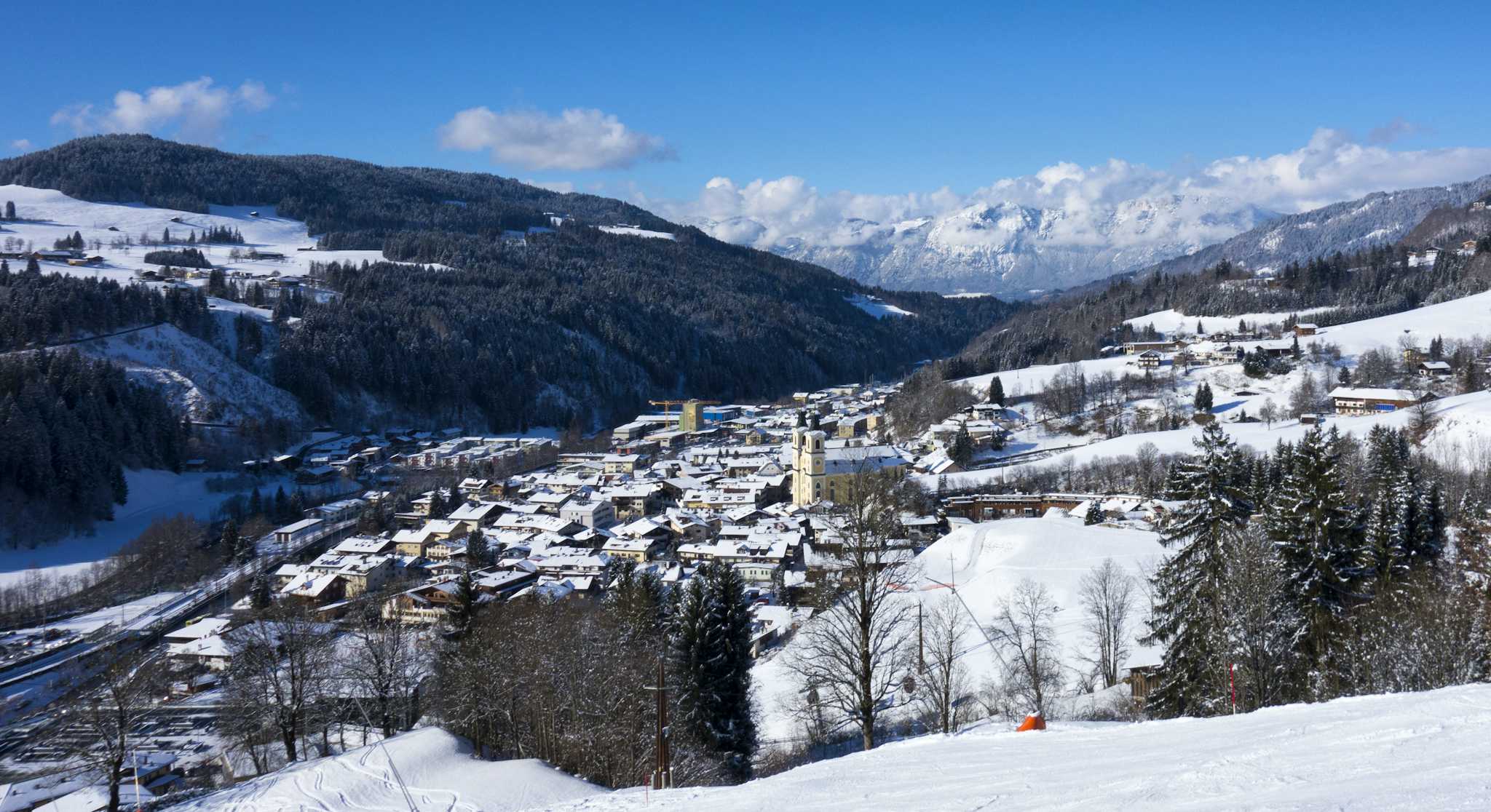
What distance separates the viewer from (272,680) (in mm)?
17812

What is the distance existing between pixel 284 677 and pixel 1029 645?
18.0 meters

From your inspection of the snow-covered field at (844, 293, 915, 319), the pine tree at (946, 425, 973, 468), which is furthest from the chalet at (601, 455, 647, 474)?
the snow-covered field at (844, 293, 915, 319)

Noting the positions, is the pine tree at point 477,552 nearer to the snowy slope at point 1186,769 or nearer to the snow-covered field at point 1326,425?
the snow-covered field at point 1326,425

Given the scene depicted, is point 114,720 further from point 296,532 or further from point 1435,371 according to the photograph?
point 1435,371

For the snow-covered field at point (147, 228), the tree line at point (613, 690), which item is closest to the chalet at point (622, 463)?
the tree line at point (613, 690)

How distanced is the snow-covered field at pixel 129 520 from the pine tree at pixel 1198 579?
137 feet

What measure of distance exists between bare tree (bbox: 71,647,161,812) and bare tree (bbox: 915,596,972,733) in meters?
14.3

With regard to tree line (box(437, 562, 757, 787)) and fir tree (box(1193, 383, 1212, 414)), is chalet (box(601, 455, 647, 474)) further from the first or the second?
tree line (box(437, 562, 757, 787))

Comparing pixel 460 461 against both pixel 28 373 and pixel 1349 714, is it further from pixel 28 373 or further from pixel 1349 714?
pixel 1349 714

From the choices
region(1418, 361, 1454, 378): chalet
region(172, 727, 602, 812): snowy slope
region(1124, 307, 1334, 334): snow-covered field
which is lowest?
region(172, 727, 602, 812): snowy slope

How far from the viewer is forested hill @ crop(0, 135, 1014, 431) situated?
82.4 meters

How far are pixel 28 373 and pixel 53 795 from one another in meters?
44.9

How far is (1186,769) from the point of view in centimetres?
609

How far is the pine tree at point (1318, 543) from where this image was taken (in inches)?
566
